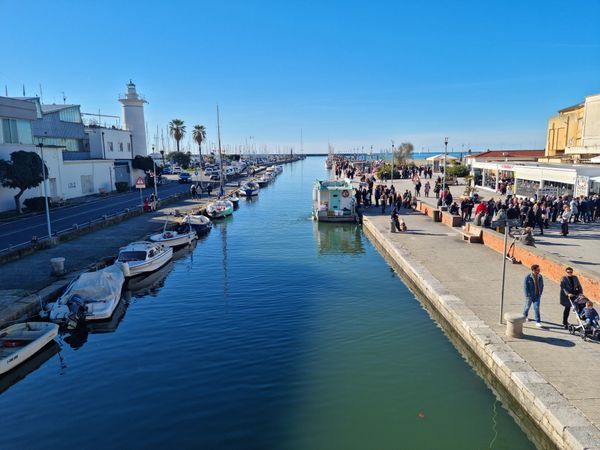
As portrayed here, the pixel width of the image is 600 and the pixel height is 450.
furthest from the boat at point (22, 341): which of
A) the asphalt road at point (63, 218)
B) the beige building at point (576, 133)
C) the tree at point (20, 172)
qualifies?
the beige building at point (576, 133)

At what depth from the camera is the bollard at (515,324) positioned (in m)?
11.2

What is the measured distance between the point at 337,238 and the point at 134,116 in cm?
4652

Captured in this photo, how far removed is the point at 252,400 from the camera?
10.6m

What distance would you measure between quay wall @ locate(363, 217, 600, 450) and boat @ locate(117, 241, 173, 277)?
1255cm

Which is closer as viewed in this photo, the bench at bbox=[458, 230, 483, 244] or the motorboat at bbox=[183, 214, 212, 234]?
the bench at bbox=[458, 230, 483, 244]

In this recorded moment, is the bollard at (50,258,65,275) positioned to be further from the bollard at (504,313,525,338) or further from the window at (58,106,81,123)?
the window at (58,106,81,123)

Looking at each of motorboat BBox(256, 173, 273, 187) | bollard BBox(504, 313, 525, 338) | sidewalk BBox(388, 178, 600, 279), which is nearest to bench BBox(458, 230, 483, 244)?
sidewalk BBox(388, 178, 600, 279)

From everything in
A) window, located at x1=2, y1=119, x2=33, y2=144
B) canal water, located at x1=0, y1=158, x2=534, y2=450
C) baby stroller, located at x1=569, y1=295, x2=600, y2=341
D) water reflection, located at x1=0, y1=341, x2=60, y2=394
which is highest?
window, located at x1=2, y1=119, x2=33, y2=144

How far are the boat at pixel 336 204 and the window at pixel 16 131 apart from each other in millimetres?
23793

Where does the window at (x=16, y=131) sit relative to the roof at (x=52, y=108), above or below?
below

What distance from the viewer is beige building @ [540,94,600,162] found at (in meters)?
42.1

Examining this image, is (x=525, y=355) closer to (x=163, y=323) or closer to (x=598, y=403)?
(x=598, y=403)

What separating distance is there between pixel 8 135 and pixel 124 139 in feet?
83.9

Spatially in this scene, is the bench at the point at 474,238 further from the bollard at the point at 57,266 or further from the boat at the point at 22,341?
the bollard at the point at 57,266
